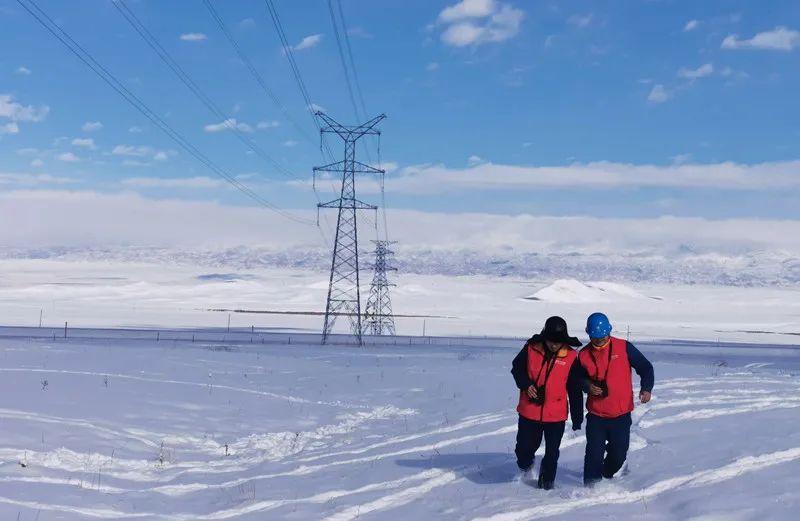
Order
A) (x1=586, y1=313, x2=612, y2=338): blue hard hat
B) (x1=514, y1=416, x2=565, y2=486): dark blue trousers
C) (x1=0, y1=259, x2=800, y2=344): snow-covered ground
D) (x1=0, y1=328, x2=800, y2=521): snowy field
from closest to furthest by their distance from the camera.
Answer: (x1=586, y1=313, x2=612, y2=338): blue hard hat, (x1=0, y1=328, x2=800, y2=521): snowy field, (x1=514, y1=416, x2=565, y2=486): dark blue trousers, (x1=0, y1=259, x2=800, y2=344): snow-covered ground

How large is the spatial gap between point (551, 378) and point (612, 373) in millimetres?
647

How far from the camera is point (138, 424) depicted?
574 inches

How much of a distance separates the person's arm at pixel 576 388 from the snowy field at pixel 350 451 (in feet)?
2.69

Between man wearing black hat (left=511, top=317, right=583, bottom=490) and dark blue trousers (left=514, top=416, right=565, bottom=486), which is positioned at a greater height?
man wearing black hat (left=511, top=317, right=583, bottom=490)

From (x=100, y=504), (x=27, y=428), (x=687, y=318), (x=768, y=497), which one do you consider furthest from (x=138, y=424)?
(x=687, y=318)

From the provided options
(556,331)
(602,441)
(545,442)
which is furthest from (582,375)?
(545,442)

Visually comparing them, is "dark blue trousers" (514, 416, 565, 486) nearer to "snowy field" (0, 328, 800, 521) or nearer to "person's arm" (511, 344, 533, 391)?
"snowy field" (0, 328, 800, 521)

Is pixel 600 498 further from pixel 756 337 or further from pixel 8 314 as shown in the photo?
pixel 8 314

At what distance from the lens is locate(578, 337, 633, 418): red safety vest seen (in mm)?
8086

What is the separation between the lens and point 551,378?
8242 millimetres

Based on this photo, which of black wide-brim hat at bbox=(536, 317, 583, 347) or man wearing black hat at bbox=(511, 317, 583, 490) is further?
man wearing black hat at bbox=(511, 317, 583, 490)

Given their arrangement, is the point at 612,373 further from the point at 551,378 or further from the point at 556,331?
A: the point at 556,331

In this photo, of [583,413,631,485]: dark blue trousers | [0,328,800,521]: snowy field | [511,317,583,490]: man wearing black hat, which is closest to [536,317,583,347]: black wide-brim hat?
[511,317,583,490]: man wearing black hat

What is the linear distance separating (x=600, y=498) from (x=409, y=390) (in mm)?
13096
